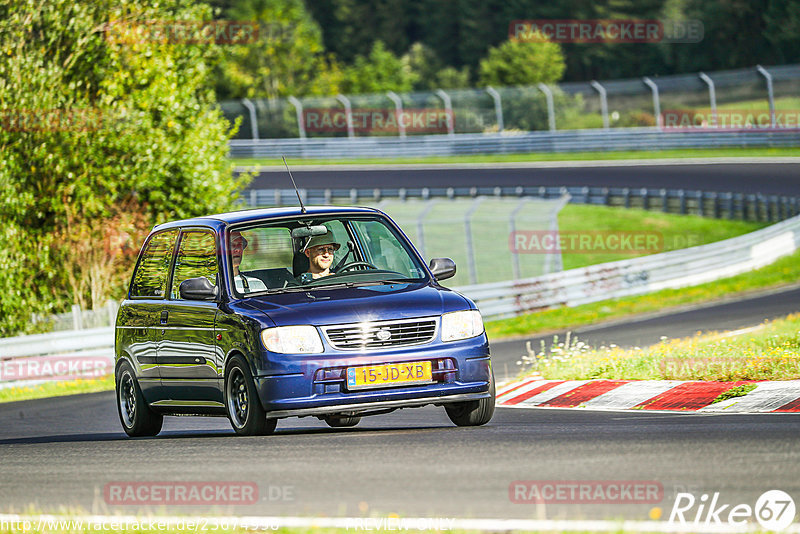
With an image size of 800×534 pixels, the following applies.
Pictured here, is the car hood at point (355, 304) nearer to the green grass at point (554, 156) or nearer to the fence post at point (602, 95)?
the green grass at point (554, 156)

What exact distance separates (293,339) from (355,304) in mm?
521

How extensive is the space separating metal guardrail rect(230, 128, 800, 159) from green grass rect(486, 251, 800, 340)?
1813cm

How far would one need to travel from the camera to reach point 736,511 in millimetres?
5543

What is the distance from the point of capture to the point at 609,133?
49625mm

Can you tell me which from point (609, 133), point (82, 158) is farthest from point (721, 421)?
point (609, 133)

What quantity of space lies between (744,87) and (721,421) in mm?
38904

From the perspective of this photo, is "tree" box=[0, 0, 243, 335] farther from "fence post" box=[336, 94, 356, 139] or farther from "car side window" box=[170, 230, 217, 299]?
"fence post" box=[336, 94, 356, 139]
